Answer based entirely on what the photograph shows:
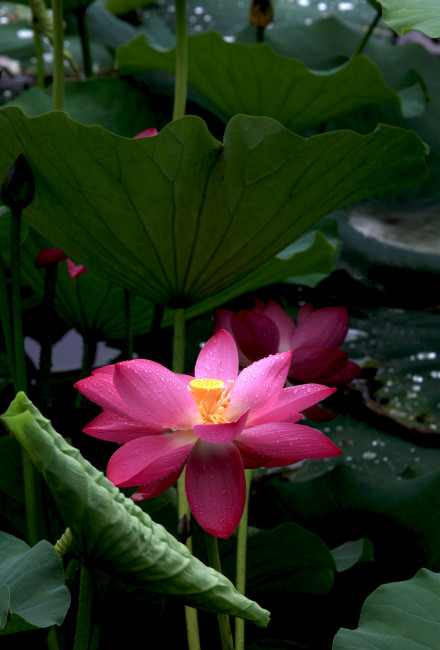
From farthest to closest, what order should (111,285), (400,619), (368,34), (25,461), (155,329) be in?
(368,34) < (111,285) < (155,329) < (25,461) < (400,619)

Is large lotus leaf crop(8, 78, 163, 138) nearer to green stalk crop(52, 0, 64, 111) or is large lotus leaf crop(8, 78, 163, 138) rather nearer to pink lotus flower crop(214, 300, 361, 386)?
green stalk crop(52, 0, 64, 111)

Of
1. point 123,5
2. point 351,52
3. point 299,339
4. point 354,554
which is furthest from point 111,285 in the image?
point 123,5

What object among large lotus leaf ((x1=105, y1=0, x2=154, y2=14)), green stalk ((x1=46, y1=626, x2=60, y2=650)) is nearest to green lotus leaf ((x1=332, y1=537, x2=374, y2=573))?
green stalk ((x1=46, y1=626, x2=60, y2=650))

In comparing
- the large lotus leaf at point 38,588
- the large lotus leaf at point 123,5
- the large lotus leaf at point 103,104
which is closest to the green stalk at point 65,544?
the large lotus leaf at point 38,588

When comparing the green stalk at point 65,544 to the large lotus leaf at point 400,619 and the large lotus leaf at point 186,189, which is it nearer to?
the large lotus leaf at point 400,619

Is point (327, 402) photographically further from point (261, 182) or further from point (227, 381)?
point (227, 381)

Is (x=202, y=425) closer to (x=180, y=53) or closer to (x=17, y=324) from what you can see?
(x=17, y=324)
